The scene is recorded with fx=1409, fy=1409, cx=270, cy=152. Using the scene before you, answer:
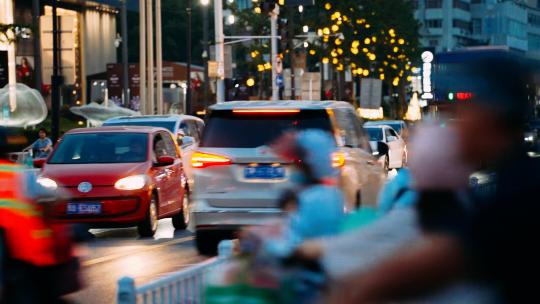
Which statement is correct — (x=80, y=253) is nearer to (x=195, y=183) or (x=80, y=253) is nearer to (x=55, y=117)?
(x=195, y=183)

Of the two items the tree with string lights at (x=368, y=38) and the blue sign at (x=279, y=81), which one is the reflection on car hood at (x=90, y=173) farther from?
the tree with string lights at (x=368, y=38)

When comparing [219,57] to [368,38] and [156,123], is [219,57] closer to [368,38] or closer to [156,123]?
[156,123]

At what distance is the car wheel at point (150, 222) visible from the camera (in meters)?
19.3

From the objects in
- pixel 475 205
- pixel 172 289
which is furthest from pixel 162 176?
pixel 475 205

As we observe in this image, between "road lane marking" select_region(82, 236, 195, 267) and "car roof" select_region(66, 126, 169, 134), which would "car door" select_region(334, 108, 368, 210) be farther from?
"car roof" select_region(66, 126, 169, 134)

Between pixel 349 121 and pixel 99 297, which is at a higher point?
pixel 349 121

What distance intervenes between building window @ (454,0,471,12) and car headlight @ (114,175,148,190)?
168633mm

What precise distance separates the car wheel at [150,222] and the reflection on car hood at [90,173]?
51 cm

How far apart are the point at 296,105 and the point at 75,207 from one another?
4.93 meters

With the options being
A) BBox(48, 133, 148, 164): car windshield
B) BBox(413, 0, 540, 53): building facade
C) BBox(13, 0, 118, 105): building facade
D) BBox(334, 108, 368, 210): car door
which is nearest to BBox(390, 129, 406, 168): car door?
BBox(48, 133, 148, 164): car windshield

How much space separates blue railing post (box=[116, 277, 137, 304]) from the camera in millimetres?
5945

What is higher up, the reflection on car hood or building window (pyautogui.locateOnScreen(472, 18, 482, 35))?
building window (pyautogui.locateOnScreen(472, 18, 482, 35))

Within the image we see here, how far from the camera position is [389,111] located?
113 meters

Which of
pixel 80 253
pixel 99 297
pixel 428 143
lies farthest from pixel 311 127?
pixel 428 143
